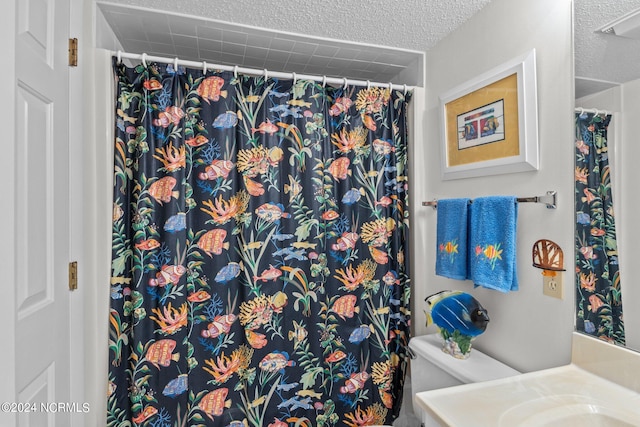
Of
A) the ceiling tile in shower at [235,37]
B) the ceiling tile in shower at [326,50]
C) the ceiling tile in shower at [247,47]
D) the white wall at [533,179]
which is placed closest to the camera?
the white wall at [533,179]

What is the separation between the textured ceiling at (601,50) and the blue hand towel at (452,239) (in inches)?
26.3

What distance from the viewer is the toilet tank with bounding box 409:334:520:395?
1.47 meters

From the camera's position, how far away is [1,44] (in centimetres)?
91

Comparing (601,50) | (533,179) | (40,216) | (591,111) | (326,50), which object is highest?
(326,50)

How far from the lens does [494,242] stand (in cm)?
152

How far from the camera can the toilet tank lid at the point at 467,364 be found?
4.77ft

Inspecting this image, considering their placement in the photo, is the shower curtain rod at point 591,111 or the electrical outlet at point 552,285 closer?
the shower curtain rod at point 591,111

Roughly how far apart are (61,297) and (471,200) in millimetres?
1756

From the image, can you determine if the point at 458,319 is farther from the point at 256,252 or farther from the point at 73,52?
the point at 73,52

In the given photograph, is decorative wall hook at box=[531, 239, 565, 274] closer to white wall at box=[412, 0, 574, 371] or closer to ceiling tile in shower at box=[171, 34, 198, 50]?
white wall at box=[412, 0, 574, 371]

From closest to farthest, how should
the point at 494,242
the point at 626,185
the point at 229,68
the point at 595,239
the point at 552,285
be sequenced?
the point at 626,185
the point at 595,239
the point at 552,285
the point at 494,242
the point at 229,68

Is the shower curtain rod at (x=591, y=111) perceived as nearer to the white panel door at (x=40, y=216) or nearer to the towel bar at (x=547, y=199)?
the towel bar at (x=547, y=199)

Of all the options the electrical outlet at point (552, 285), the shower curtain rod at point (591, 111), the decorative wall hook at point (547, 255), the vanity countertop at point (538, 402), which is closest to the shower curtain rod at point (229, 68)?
the shower curtain rod at point (591, 111)

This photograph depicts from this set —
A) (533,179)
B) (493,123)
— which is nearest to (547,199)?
(533,179)
